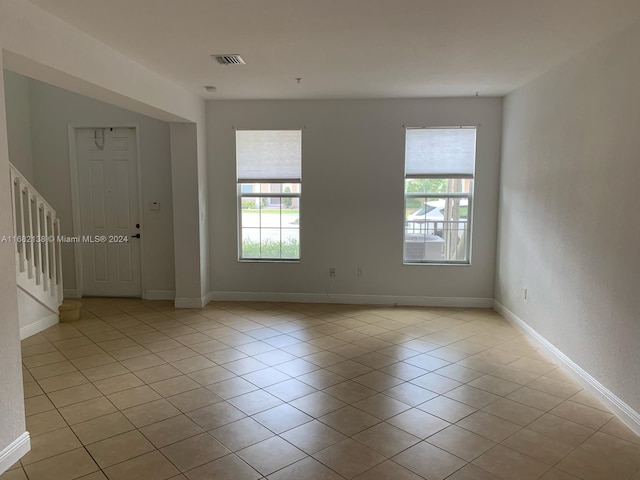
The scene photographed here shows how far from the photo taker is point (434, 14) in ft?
9.07

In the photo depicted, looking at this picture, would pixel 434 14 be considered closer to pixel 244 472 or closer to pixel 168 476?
pixel 244 472

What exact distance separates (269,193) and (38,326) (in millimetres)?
2995

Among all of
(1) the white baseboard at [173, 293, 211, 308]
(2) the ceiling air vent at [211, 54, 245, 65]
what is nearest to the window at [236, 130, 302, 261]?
(1) the white baseboard at [173, 293, 211, 308]

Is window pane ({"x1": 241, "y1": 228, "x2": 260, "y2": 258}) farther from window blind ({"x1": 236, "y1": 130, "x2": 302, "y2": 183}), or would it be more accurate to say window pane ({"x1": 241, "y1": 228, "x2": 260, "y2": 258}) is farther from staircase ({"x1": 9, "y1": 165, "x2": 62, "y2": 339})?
staircase ({"x1": 9, "y1": 165, "x2": 62, "y2": 339})

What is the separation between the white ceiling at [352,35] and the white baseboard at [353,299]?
8.73 ft

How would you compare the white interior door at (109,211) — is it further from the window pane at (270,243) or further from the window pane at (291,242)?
the window pane at (291,242)

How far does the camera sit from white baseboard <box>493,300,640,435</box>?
114 inches

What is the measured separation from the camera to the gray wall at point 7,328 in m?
2.34

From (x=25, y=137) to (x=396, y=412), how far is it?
5.79m

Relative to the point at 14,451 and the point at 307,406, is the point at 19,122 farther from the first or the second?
the point at 307,406

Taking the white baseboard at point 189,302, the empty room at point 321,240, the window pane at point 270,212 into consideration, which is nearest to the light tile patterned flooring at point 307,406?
the empty room at point 321,240

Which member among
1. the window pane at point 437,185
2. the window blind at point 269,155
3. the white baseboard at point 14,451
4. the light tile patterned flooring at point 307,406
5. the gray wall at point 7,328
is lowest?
the light tile patterned flooring at point 307,406

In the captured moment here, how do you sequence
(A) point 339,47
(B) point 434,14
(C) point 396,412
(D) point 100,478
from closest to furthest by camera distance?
(D) point 100,478
(B) point 434,14
(C) point 396,412
(A) point 339,47

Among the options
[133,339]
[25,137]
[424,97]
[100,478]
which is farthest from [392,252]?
[25,137]
